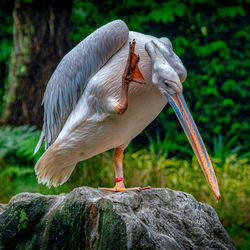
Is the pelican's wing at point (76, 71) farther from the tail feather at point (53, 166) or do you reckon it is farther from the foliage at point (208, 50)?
the foliage at point (208, 50)

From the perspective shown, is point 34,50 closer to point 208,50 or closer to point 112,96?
point 208,50

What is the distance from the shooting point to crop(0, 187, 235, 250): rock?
95.9 inches

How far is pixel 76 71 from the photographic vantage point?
10.1 ft

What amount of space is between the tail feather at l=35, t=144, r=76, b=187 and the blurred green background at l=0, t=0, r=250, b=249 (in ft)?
→ 6.53

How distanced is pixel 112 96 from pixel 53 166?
808mm

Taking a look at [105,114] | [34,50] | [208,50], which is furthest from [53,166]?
[208,50]

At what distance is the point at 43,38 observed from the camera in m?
5.43

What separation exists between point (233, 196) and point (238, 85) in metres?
2.40

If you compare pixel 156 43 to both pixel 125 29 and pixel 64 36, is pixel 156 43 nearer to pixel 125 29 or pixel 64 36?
pixel 125 29

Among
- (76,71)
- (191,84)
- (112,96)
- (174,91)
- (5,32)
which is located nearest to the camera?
(174,91)

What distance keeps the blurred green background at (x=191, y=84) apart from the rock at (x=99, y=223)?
245 cm

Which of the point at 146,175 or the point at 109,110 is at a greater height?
the point at 109,110

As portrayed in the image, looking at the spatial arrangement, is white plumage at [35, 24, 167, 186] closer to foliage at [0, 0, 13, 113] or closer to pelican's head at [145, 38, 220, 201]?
pelican's head at [145, 38, 220, 201]

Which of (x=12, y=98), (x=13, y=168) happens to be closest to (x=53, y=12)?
(x=12, y=98)
